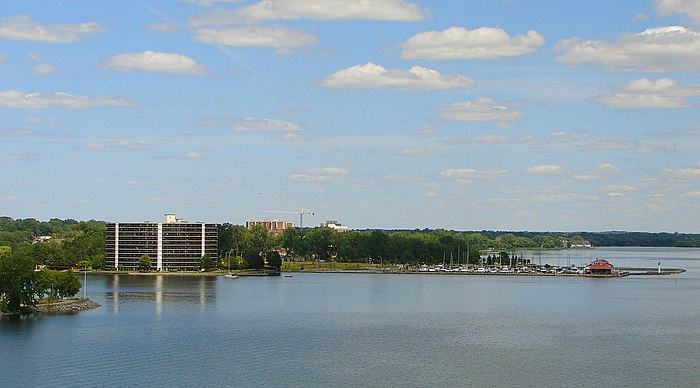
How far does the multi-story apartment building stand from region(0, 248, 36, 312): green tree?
53.6 m

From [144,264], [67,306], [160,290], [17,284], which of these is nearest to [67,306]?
[67,306]

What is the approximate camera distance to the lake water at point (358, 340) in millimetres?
33844

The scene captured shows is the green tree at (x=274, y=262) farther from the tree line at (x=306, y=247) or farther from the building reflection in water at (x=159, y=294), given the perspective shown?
the building reflection in water at (x=159, y=294)

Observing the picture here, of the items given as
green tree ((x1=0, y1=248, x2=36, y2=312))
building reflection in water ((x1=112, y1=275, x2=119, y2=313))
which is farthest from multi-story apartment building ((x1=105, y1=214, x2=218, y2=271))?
green tree ((x1=0, y1=248, x2=36, y2=312))

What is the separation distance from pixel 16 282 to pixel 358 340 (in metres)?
18.1

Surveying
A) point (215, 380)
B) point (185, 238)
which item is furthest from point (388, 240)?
point (215, 380)

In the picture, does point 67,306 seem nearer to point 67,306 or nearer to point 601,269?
point 67,306

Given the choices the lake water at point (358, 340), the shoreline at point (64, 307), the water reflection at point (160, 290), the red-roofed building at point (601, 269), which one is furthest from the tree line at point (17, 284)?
the red-roofed building at point (601, 269)

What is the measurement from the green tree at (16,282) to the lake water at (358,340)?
73.4 inches

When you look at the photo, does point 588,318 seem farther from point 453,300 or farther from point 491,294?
point 491,294

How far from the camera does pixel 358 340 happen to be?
43062 mm

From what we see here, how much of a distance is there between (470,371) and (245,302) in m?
30.0

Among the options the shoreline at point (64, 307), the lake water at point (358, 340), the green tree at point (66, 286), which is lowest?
the lake water at point (358, 340)

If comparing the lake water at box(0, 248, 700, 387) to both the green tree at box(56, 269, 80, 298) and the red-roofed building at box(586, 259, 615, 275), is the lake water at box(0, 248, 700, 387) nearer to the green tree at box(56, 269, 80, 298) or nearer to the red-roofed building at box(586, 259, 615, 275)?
the green tree at box(56, 269, 80, 298)
